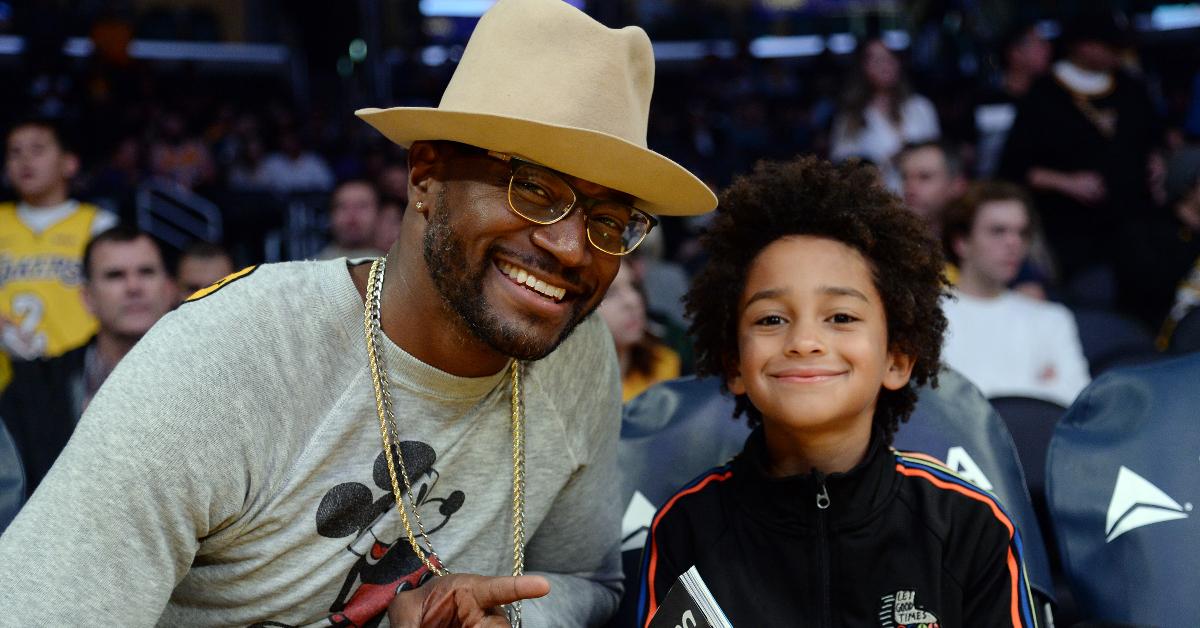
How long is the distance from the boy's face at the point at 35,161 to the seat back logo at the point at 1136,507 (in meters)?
5.19

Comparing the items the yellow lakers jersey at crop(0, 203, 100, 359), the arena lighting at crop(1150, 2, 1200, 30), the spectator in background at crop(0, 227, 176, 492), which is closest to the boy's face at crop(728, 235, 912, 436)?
the spectator in background at crop(0, 227, 176, 492)

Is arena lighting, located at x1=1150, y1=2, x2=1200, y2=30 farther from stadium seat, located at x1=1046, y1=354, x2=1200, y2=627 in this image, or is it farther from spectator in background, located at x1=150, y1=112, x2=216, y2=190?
stadium seat, located at x1=1046, y1=354, x2=1200, y2=627

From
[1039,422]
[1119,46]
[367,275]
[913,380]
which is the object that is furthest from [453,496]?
[1119,46]

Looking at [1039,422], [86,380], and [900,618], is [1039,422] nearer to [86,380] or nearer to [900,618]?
[900,618]

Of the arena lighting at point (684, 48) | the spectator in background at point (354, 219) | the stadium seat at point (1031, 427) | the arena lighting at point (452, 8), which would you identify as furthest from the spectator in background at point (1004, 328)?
the arena lighting at point (452, 8)

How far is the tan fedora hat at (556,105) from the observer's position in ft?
6.63

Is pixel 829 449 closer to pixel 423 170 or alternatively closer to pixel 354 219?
pixel 423 170

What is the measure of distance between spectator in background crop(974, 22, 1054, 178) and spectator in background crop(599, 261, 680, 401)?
2.59 metres

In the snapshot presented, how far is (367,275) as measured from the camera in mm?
2271

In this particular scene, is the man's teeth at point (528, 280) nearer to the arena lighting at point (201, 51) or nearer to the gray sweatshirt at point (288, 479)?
the gray sweatshirt at point (288, 479)

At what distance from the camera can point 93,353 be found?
427cm

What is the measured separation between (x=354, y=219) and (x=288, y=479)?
4.45 meters

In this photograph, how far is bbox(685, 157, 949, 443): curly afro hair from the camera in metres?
2.42

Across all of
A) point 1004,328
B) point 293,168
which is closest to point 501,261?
point 1004,328
